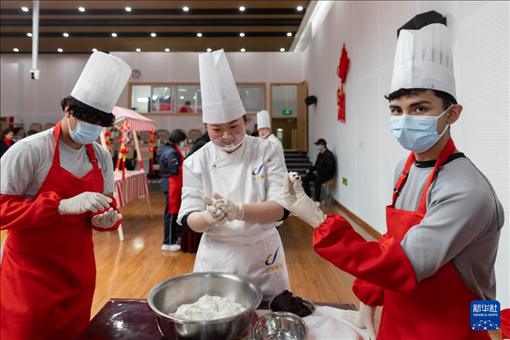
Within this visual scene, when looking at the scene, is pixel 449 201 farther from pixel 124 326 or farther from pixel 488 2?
pixel 488 2

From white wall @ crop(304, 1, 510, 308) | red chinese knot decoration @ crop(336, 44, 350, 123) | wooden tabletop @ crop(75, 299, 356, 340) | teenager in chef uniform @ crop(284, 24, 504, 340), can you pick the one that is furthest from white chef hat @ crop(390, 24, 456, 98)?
red chinese knot decoration @ crop(336, 44, 350, 123)

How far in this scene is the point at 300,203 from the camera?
0.82 meters

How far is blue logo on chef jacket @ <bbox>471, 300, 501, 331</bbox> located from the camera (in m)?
0.73

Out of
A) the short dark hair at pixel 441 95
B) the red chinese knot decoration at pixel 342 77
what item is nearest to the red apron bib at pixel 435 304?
the short dark hair at pixel 441 95

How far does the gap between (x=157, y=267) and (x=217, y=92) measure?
2562mm

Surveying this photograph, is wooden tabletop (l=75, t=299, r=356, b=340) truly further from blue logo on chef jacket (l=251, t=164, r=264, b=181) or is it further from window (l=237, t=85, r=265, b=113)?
window (l=237, t=85, r=265, b=113)

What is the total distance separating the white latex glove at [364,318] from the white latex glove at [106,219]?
100cm

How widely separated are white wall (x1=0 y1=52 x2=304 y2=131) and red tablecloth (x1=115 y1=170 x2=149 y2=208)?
4152 millimetres

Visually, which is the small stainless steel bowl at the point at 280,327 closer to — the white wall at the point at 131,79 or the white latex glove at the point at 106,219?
the white latex glove at the point at 106,219

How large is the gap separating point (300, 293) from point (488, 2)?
2.59 m

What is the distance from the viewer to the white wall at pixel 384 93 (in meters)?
2.02

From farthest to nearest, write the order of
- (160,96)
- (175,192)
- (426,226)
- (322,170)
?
1. (160,96)
2. (322,170)
3. (175,192)
4. (426,226)

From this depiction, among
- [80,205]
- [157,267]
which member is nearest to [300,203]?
[80,205]

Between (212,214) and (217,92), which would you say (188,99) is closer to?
(217,92)
